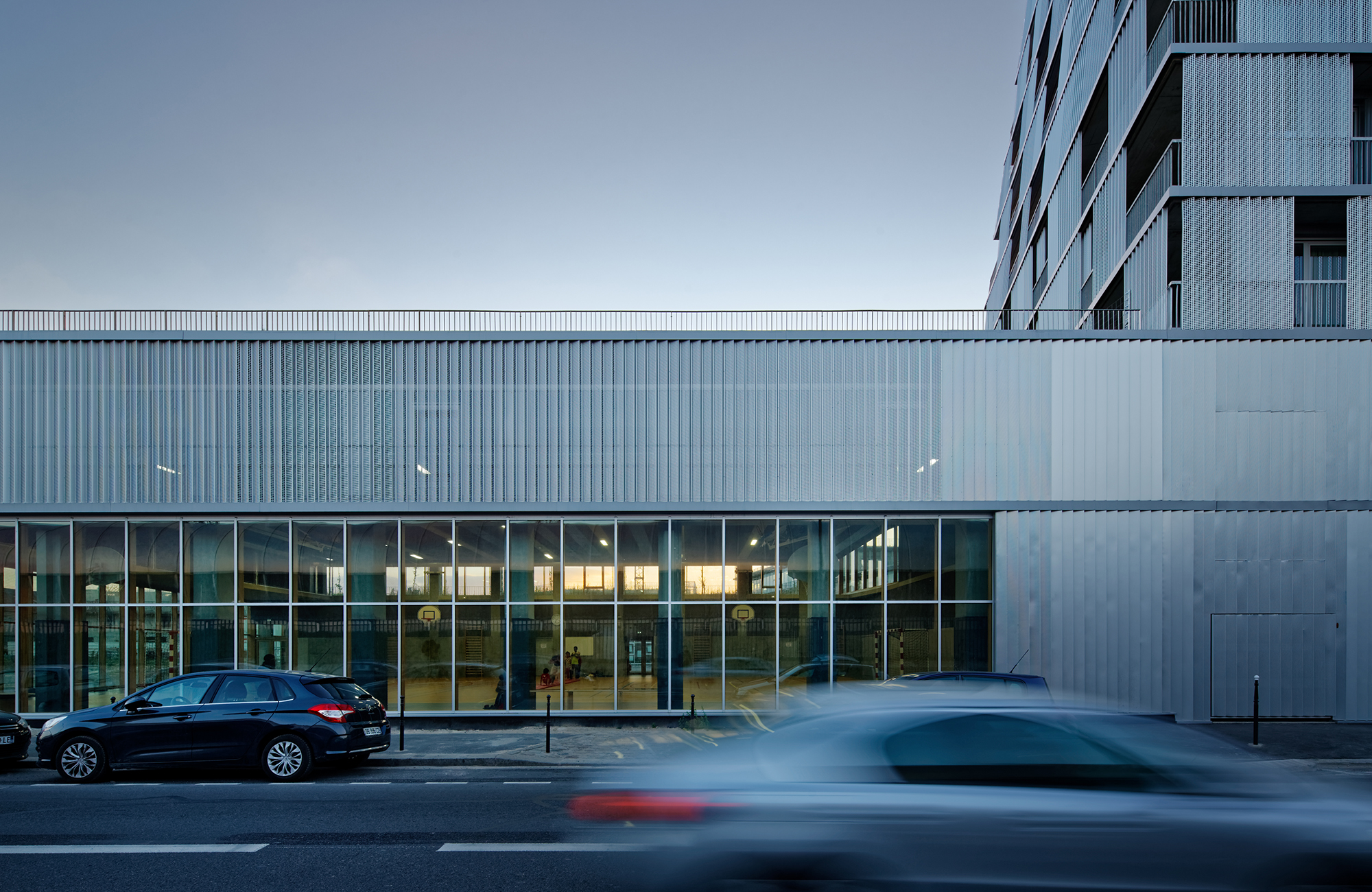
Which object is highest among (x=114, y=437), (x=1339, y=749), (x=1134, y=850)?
(x=114, y=437)

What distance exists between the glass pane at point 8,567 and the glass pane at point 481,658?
8751 mm

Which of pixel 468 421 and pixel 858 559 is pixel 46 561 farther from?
pixel 858 559

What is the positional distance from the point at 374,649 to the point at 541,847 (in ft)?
36.3

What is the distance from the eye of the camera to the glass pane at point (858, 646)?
1780 cm

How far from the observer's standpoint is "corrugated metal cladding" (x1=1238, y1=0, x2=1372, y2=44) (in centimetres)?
1964

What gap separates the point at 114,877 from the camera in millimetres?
7199

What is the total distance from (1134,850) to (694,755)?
8.86 ft

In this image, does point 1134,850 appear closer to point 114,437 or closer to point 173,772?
point 173,772

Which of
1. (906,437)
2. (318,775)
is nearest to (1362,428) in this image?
(906,437)

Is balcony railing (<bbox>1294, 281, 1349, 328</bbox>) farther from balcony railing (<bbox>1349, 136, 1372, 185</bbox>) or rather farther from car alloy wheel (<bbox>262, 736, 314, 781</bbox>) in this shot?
car alloy wheel (<bbox>262, 736, 314, 781</bbox>)

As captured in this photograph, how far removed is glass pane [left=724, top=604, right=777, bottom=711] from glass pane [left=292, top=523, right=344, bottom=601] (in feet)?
25.3

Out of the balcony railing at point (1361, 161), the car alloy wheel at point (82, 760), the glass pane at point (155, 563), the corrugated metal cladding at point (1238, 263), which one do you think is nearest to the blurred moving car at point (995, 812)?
the car alloy wheel at point (82, 760)

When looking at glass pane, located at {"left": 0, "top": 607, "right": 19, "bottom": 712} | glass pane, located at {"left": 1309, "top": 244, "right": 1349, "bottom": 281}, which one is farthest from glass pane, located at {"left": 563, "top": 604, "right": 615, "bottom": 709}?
glass pane, located at {"left": 1309, "top": 244, "right": 1349, "bottom": 281}

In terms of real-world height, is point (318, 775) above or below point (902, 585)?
below
